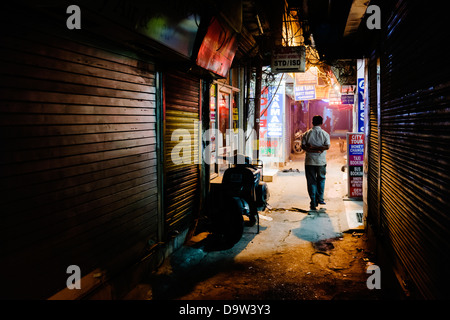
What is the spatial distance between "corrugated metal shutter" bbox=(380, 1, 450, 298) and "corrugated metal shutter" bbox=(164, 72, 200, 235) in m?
3.99

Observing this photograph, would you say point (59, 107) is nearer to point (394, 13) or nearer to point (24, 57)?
Answer: point (24, 57)

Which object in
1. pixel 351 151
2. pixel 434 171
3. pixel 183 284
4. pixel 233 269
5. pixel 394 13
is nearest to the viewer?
pixel 434 171

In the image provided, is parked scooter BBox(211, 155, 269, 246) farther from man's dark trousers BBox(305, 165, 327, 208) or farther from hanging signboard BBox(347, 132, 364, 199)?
hanging signboard BBox(347, 132, 364, 199)

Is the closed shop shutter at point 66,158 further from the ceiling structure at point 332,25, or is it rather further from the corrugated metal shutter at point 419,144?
the ceiling structure at point 332,25

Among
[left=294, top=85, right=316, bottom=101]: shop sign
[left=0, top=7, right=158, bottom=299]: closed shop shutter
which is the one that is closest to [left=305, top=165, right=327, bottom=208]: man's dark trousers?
[left=0, top=7, right=158, bottom=299]: closed shop shutter

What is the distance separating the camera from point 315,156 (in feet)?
30.0

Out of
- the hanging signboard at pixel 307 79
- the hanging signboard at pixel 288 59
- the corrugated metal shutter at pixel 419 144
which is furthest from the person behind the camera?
the hanging signboard at pixel 307 79

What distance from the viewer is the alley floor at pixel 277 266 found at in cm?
470

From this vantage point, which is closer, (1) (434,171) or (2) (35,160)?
(1) (434,171)

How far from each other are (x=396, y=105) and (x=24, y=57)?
15.3 feet

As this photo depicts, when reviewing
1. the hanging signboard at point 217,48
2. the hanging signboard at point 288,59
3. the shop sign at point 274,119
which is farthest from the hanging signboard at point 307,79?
the hanging signboard at point 217,48

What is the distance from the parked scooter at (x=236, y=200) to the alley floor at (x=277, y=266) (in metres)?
0.44

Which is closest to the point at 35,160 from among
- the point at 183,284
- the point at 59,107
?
the point at 59,107

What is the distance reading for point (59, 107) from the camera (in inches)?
135
